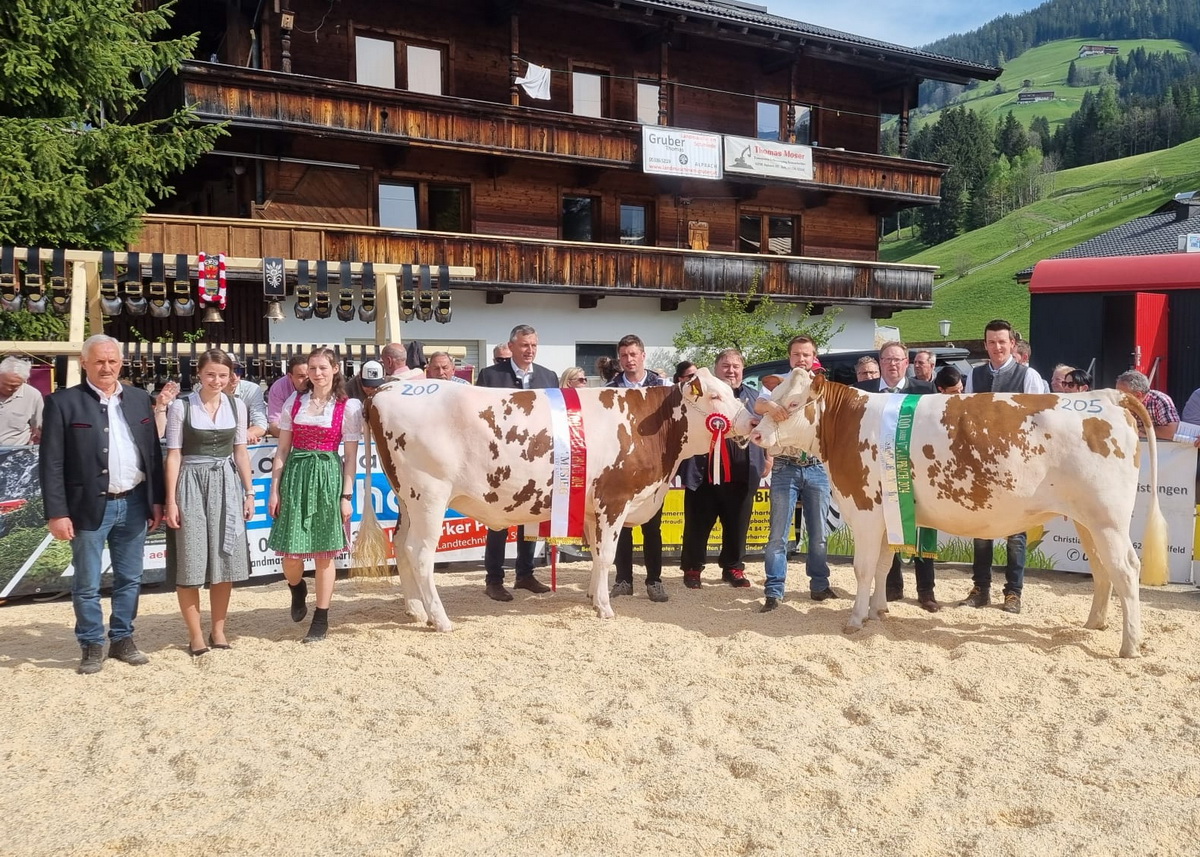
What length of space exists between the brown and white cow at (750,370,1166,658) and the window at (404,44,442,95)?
643 inches

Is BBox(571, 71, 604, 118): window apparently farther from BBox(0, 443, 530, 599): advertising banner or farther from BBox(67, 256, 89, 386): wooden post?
BBox(0, 443, 530, 599): advertising banner

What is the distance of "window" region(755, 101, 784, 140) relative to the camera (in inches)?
956

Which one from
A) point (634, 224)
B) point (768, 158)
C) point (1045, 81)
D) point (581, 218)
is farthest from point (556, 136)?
point (1045, 81)

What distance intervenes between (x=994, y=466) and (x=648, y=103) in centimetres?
1922

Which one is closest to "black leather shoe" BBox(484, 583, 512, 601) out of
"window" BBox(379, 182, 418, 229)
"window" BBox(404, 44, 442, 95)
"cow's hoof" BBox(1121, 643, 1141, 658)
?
"cow's hoof" BBox(1121, 643, 1141, 658)

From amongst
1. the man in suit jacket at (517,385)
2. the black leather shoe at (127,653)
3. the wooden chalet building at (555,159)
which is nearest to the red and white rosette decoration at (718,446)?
the man in suit jacket at (517,385)

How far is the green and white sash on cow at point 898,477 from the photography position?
228 inches

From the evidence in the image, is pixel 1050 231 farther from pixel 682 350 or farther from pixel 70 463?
pixel 70 463

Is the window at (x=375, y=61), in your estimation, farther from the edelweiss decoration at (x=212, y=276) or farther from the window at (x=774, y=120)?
the edelweiss decoration at (x=212, y=276)

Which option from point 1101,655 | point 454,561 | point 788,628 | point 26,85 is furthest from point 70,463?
point 26,85

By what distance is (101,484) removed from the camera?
521 centimetres

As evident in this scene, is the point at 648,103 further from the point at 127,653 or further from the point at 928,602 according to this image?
the point at 127,653

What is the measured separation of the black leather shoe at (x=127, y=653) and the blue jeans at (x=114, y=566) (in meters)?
0.03

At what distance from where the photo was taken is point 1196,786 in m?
3.67
